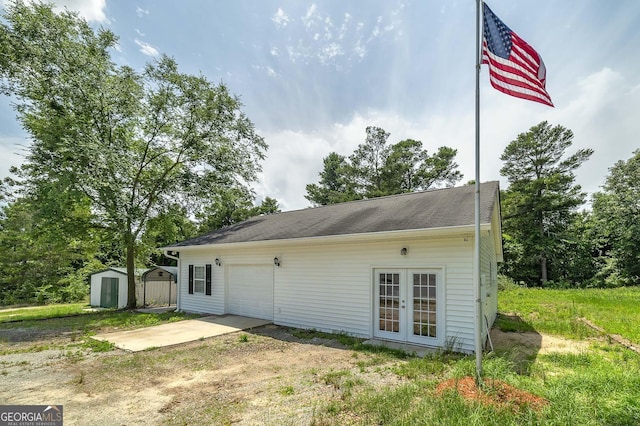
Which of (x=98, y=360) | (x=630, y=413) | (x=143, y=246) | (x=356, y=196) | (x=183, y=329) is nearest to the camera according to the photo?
(x=630, y=413)

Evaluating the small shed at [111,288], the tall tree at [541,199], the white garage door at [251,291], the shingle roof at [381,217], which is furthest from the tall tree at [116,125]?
the tall tree at [541,199]

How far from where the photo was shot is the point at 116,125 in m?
13.3

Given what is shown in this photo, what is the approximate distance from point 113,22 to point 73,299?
1868 cm

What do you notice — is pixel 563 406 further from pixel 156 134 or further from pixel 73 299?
pixel 73 299

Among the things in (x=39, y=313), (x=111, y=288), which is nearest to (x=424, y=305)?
(x=111, y=288)

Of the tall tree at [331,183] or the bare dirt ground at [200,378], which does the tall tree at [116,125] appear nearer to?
the bare dirt ground at [200,378]

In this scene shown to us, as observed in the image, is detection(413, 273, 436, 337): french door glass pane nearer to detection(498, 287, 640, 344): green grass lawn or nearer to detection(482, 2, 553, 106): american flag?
detection(498, 287, 640, 344): green grass lawn

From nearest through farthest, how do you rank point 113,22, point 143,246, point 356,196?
point 113,22 < point 143,246 < point 356,196

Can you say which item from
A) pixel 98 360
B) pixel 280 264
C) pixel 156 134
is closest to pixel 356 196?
pixel 156 134

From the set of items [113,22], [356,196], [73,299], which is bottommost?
[73,299]

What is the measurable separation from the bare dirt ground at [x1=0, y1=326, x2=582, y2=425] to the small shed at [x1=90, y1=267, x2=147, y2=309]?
834 centimetres

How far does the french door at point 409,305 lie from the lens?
6.83 meters

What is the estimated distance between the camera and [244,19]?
31.7 ft

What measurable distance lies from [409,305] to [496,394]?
11.0 ft
